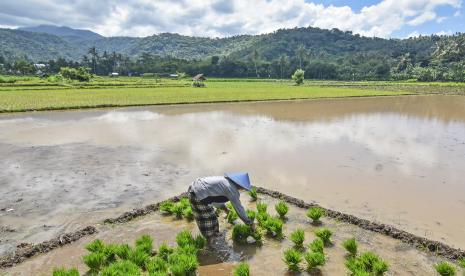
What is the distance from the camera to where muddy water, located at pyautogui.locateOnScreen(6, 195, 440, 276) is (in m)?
5.74

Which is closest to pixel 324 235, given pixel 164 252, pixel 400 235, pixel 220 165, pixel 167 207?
pixel 400 235

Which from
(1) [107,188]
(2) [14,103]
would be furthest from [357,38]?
(1) [107,188]

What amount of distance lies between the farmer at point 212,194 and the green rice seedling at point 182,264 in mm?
803

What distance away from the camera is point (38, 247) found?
20.5ft

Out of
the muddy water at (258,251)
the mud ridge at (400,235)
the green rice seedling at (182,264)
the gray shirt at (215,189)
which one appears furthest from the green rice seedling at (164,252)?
the mud ridge at (400,235)

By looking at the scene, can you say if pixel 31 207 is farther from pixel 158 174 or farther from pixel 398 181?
pixel 398 181

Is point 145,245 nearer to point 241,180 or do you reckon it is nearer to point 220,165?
point 241,180

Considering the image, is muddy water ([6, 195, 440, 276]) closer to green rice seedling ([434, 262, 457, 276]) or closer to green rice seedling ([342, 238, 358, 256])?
green rice seedling ([342, 238, 358, 256])

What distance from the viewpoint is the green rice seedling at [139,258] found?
5.60m

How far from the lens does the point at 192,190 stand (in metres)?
5.96

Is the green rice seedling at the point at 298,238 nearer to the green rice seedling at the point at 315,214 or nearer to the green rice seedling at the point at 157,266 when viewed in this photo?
the green rice seedling at the point at 315,214

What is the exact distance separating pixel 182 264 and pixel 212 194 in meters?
1.19

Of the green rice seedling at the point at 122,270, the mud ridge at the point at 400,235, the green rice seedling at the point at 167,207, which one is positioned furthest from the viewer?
the green rice seedling at the point at 167,207

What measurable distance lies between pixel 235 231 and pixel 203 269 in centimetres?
111
